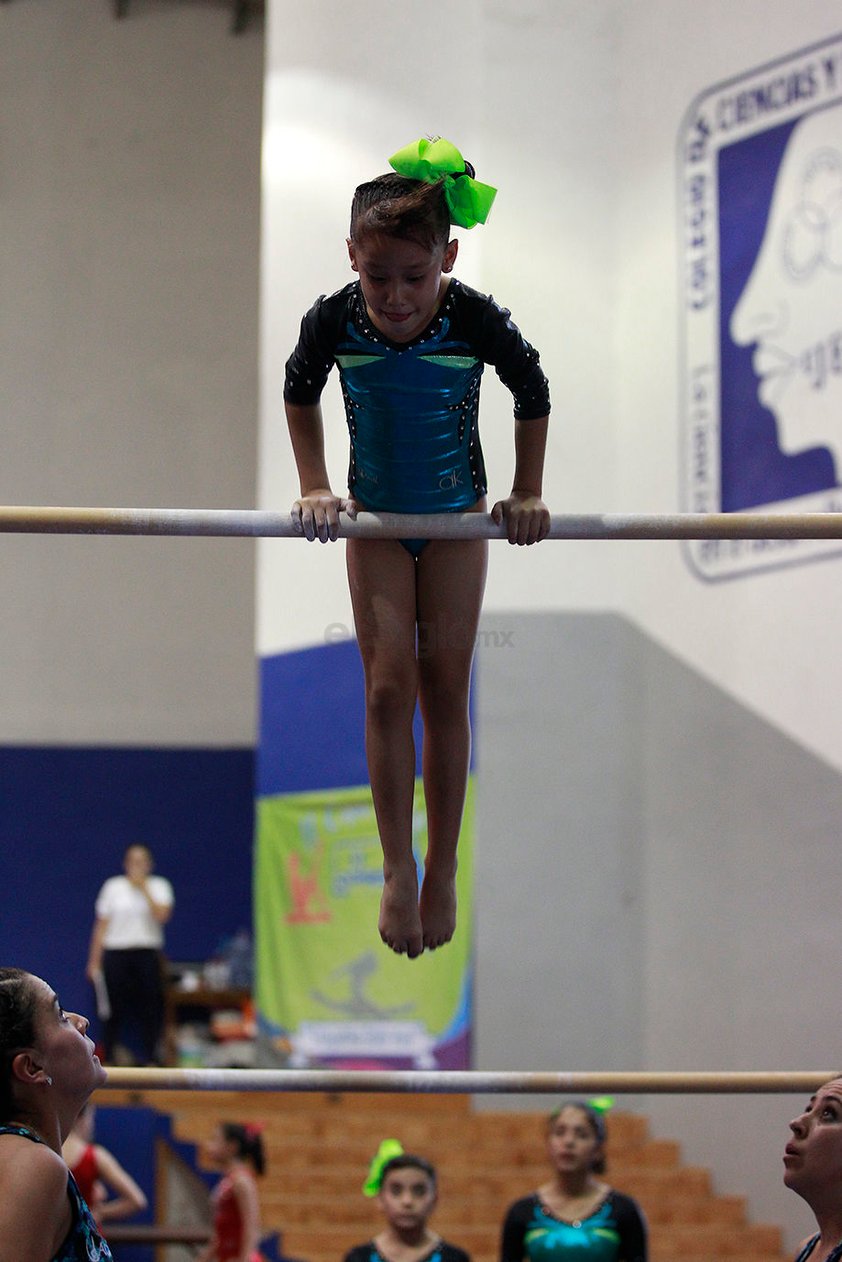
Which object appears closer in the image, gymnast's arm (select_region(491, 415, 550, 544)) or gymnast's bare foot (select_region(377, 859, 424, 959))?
gymnast's arm (select_region(491, 415, 550, 544))

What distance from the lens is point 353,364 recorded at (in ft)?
9.93

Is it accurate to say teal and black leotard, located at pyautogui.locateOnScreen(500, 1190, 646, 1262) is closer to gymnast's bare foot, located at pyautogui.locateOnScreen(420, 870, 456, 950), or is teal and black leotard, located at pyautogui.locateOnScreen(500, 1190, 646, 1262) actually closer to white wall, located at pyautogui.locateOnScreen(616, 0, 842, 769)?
gymnast's bare foot, located at pyautogui.locateOnScreen(420, 870, 456, 950)

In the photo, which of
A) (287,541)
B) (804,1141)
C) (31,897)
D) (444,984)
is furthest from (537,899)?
(804,1141)

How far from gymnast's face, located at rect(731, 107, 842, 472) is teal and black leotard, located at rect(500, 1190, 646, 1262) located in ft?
13.4

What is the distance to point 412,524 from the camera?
3.03 metres

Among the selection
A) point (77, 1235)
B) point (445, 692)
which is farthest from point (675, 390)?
point (77, 1235)

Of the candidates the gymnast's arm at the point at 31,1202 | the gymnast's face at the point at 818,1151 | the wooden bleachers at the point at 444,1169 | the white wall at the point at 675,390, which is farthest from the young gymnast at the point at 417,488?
the white wall at the point at 675,390

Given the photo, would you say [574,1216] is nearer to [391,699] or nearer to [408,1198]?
[408,1198]

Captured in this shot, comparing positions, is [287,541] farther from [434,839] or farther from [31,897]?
[434,839]

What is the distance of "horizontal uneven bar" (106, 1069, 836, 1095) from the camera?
10.3 ft

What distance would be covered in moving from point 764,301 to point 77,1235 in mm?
6749

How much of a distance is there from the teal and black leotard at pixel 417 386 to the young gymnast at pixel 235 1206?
3854 millimetres

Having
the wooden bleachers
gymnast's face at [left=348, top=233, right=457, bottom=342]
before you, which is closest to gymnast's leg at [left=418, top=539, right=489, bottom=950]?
gymnast's face at [left=348, top=233, right=457, bottom=342]

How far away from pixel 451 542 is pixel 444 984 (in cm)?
575
